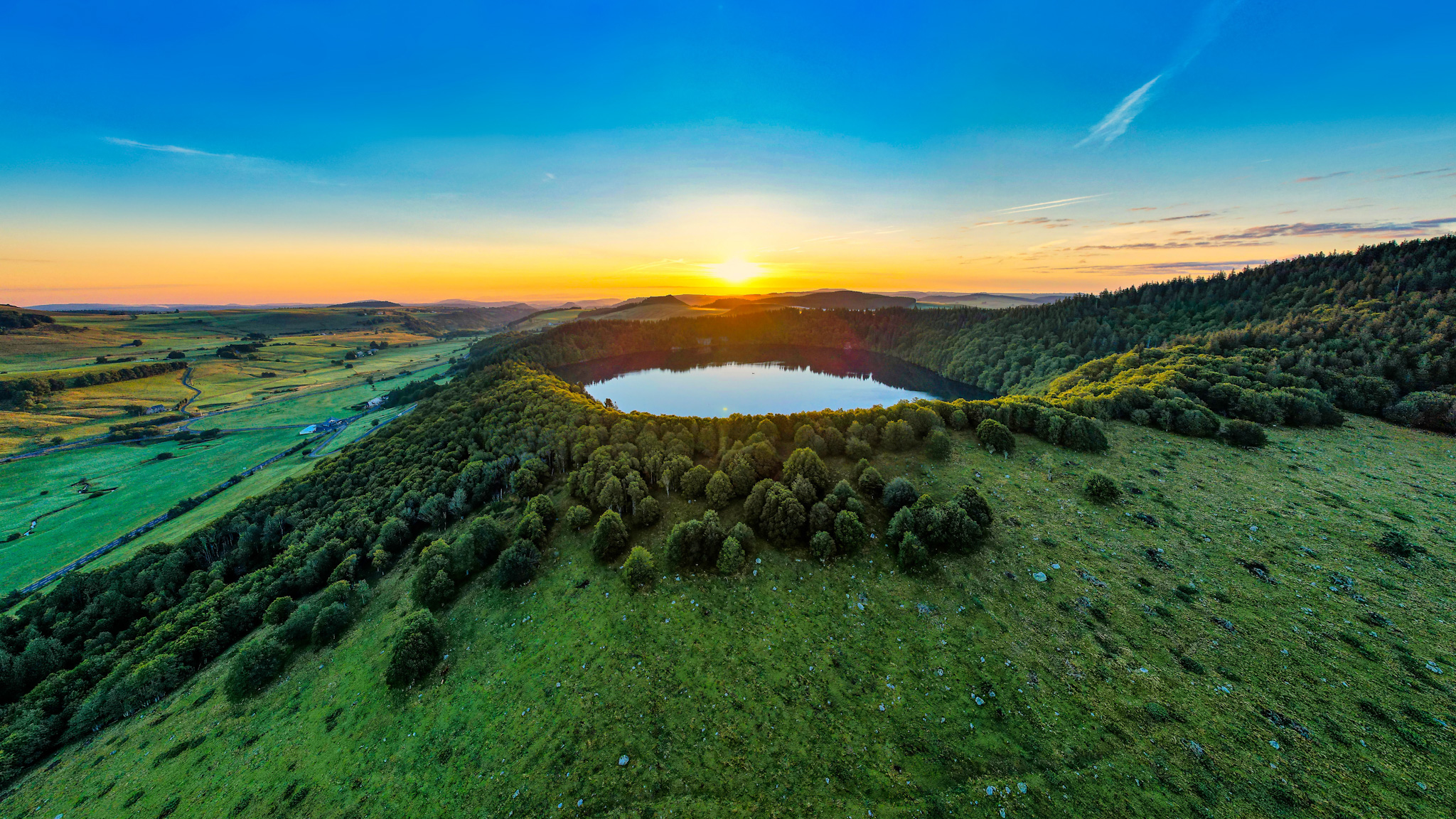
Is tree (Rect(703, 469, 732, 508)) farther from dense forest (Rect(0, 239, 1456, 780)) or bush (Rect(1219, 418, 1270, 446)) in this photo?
bush (Rect(1219, 418, 1270, 446))

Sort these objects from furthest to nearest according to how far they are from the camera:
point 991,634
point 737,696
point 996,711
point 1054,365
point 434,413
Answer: point 1054,365
point 434,413
point 991,634
point 737,696
point 996,711

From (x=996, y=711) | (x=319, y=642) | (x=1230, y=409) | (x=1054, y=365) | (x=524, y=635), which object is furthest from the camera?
(x=1054, y=365)

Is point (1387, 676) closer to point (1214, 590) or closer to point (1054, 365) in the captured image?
point (1214, 590)

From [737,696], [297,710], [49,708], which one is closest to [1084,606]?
[737,696]

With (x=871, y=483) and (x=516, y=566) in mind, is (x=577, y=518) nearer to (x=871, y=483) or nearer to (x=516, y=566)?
(x=516, y=566)

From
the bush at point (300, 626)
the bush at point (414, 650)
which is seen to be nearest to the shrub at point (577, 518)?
the bush at point (414, 650)

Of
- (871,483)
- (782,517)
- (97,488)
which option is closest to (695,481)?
(782,517)

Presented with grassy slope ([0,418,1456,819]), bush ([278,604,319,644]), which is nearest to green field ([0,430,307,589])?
bush ([278,604,319,644])
